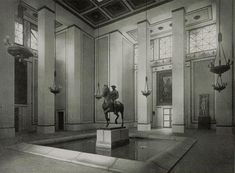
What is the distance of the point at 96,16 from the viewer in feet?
59.0

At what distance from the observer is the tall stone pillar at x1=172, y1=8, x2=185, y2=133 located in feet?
48.1

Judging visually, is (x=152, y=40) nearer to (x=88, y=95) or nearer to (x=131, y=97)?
(x=131, y=97)

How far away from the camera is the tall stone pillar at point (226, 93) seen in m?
12.9

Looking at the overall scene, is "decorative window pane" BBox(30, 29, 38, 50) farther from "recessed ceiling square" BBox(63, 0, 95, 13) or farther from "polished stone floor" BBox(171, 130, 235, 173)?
"polished stone floor" BBox(171, 130, 235, 173)

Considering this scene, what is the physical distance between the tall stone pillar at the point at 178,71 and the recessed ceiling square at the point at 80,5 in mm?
6443

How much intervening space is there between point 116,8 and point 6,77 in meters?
9.86

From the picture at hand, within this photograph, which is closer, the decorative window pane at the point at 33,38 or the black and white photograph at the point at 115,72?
the black and white photograph at the point at 115,72

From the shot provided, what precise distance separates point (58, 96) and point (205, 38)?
14322mm

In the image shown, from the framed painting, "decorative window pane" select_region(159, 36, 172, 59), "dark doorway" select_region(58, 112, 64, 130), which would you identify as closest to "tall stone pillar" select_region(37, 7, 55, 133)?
"dark doorway" select_region(58, 112, 64, 130)

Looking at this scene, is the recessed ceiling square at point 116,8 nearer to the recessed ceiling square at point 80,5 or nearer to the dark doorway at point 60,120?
the recessed ceiling square at point 80,5

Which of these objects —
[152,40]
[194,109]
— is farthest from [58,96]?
[194,109]

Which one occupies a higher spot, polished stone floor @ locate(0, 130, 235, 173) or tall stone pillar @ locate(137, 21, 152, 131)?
tall stone pillar @ locate(137, 21, 152, 131)

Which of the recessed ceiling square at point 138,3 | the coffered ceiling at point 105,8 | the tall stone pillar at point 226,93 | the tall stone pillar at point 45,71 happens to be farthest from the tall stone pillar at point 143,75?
the tall stone pillar at point 45,71

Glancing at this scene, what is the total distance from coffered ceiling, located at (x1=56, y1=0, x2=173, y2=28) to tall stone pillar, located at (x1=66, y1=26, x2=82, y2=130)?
1637 mm
